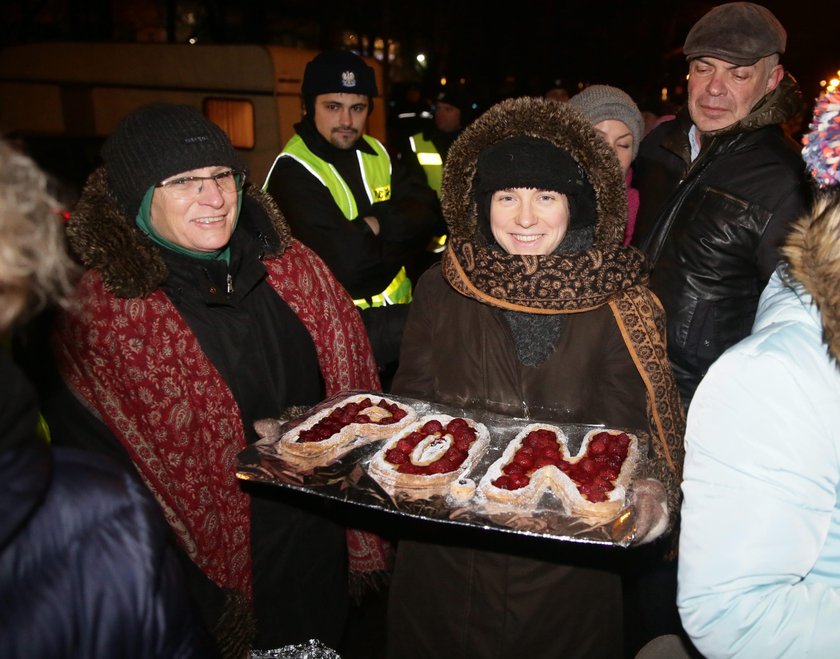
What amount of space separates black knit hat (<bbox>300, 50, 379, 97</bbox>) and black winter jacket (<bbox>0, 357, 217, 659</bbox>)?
12.4ft

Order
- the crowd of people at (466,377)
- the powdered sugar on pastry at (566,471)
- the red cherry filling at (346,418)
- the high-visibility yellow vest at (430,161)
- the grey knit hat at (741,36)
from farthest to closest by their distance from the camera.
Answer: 1. the high-visibility yellow vest at (430,161)
2. the grey knit hat at (741,36)
3. the red cherry filling at (346,418)
4. the powdered sugar on pastry at (566,471)
5. the crowd of people at (466,377)

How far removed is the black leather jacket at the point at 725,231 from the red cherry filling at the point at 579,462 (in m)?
1.00

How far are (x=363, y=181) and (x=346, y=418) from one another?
7.46ft

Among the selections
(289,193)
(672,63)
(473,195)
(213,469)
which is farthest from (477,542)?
(672,63)

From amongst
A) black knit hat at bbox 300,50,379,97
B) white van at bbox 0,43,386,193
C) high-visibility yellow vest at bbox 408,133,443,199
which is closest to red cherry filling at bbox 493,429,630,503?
black knit hat at bbox 300,50,379,97

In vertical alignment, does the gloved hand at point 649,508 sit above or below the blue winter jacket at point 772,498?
below

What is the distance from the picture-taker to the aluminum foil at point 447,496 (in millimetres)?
2023

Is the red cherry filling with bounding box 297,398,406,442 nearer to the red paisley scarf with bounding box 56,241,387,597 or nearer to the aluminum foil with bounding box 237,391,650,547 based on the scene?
the aluminum foil with bounding box 237,391,650,547

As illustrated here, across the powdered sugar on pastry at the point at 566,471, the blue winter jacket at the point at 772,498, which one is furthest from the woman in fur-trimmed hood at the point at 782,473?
the powdered sugar on pastry at the point at 566,471

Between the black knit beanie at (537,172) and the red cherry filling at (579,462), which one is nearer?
the red cherry filling at (579,462)

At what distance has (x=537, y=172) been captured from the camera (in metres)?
2.41

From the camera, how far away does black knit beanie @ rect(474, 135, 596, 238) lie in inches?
95.3

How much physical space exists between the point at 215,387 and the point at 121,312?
431 millimetres

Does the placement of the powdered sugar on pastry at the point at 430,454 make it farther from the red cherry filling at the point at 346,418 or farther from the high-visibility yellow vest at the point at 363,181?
the high-visibility yellow vest at the point at 363,181
